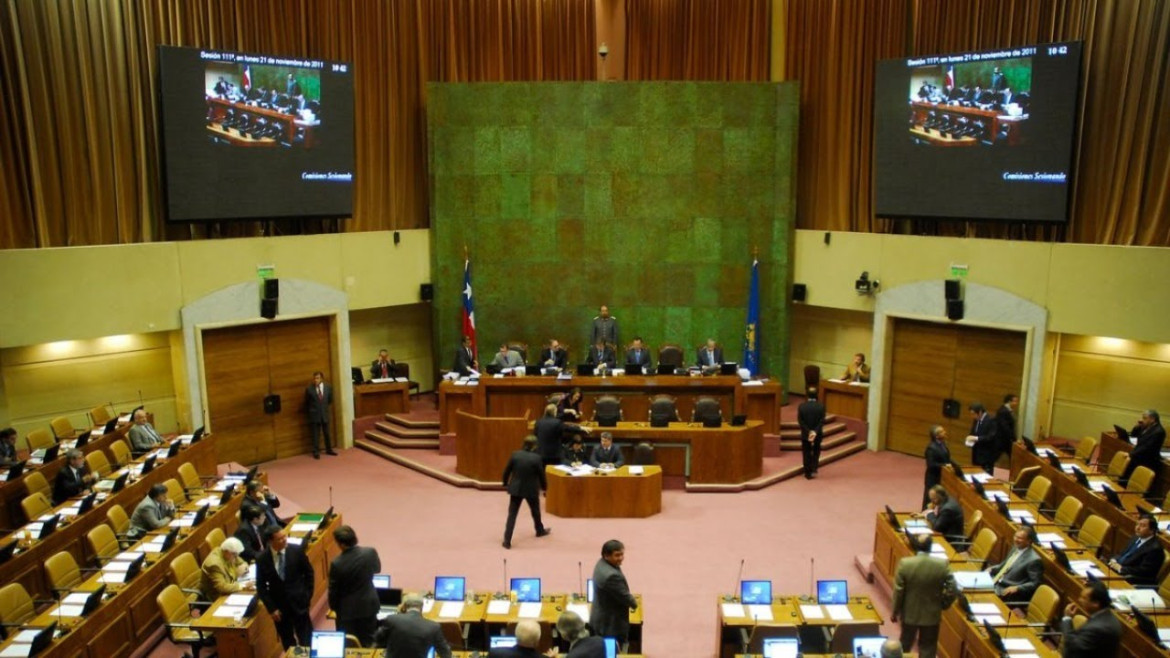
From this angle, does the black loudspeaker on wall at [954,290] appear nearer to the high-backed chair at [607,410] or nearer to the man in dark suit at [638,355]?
the man in dark suit at [638,355]

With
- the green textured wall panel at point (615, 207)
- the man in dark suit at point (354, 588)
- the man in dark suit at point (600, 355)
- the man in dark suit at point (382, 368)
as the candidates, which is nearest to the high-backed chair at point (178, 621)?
the man in dark suit at point (354, 588)

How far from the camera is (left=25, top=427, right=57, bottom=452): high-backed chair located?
1278 cm

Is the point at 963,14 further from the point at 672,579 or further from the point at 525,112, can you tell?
the point at 672,579

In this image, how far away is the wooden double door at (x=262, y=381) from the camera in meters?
14.5

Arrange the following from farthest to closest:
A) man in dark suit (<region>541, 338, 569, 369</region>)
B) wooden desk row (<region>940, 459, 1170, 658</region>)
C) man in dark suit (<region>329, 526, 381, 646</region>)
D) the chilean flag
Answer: the chilean flag → man in dark suit (<region>541, 338, 569, 369</region>) → man in dark suit (<region>329, 526, 381, 646</region>) → wooden desk row (<region>940, 459, 1170, 658</region>)

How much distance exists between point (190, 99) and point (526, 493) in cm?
→ 773

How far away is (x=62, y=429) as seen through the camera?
13.2 m

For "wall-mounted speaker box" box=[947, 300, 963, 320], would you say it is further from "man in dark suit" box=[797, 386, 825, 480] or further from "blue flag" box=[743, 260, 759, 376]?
"blue flag" box=[743, 260, 759, 376]

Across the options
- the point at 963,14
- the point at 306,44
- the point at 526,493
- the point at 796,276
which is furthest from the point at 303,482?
the point at 963,14

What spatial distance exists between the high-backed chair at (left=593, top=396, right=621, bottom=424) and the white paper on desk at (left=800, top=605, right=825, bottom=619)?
5.78 m

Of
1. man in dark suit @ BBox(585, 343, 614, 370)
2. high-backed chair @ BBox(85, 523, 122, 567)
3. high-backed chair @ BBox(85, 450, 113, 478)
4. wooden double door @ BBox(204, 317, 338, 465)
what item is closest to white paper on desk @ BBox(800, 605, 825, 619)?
high-backed chair @ BBox(85, 523, 122, 567)

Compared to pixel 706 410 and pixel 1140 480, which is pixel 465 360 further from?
pixel 1140 480

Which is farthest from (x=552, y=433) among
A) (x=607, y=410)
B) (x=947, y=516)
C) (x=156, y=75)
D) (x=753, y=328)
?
(x=156, y=75)

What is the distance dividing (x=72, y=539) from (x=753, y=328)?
11124mm
